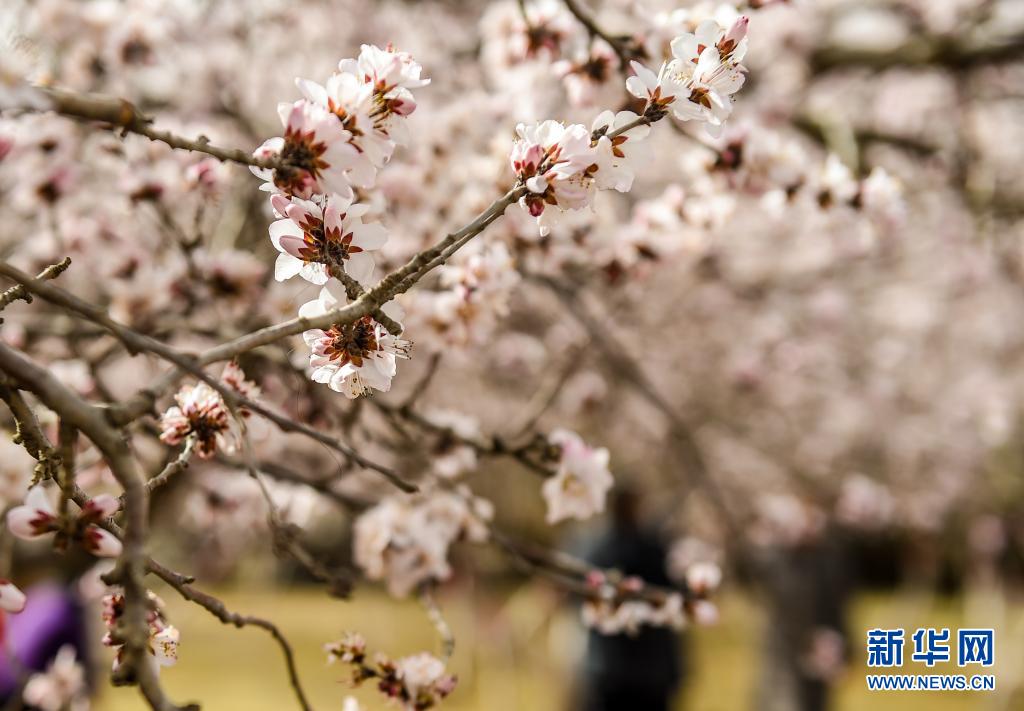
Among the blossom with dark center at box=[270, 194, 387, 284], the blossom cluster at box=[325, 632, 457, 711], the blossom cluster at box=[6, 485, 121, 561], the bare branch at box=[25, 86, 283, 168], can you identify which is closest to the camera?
the bare branch at box=[25, 86, 283, 168]

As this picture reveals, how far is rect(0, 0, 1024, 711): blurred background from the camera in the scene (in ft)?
6.79

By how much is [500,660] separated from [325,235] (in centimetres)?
1043

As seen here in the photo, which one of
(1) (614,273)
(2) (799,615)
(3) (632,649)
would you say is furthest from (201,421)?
(2) (799,615)

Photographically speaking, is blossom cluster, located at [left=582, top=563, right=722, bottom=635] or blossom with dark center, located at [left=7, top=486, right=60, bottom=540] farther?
blossom cluster, located at [left=582, top=563, right=722, bottom=635]

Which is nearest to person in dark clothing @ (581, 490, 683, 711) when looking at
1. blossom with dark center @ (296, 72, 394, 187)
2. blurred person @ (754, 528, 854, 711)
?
blurred person @ (754, 528, 854, 711)

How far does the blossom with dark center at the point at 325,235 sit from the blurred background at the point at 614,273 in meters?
0.32

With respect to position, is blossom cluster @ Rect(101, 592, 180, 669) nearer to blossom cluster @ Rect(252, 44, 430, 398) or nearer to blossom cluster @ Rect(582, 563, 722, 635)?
blossom cluster @ Rect(252, 44, 430, 398)

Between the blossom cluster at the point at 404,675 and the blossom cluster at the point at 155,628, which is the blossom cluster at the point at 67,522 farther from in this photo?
the blossom cluster at the point at 404,675

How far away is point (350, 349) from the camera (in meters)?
1.12

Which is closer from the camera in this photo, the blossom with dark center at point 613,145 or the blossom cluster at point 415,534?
the blossom with dark center at point 613,145

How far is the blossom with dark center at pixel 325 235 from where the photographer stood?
108 cm

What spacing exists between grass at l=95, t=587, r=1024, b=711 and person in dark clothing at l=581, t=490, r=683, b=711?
48 centimetres

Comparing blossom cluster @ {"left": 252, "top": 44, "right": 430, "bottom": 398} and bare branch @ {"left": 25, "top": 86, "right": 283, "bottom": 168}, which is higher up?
blossom cluster @ {"left": 252, "top": 44, "right": 430, "bottom": 398}

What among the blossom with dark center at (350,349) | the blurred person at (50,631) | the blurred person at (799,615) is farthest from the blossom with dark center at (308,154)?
the blurred person at (799,615)
